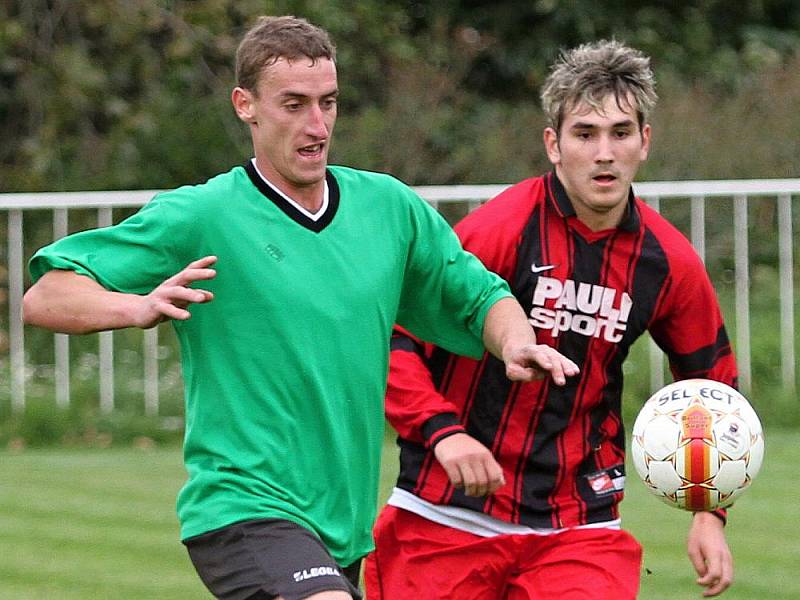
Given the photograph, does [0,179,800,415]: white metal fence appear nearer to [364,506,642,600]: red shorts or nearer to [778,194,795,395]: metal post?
[778,194,795,395]: metal post

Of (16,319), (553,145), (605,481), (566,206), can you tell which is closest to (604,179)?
(566,206)

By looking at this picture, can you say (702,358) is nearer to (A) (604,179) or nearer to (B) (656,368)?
(A) (604,179)

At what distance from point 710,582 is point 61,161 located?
33.8 feet

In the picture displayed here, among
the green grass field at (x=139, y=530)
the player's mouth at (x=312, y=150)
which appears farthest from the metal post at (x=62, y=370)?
the player's mouth at (x=312, y=150)

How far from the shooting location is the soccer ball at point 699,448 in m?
4.60

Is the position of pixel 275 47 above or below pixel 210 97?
below

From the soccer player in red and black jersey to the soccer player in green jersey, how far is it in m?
0.53

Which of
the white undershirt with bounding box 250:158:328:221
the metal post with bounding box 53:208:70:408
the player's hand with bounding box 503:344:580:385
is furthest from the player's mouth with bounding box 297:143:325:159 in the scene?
the metal post with bounding box 53:208:70:408

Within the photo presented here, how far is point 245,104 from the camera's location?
13.7ft

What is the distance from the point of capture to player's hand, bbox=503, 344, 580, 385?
3.94 meters

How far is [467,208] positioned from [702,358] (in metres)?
5.36

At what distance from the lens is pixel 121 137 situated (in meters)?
13.9

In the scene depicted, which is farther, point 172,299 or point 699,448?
point 699,448

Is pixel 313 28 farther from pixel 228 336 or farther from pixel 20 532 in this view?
pixel 20 532
